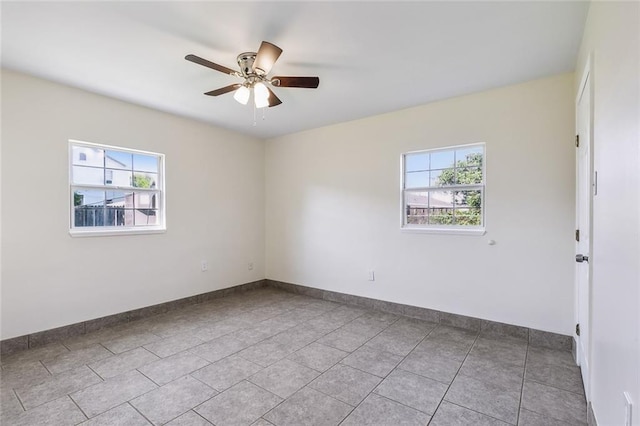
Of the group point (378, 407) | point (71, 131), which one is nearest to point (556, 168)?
point (378, 407)

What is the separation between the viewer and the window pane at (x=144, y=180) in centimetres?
369

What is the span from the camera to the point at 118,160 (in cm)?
354

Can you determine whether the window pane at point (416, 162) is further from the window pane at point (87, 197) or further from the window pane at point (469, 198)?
the window pane at point (87, 197)

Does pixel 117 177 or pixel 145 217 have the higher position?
pixel 117 177

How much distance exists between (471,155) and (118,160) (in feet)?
13.1

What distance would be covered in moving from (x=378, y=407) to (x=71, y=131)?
372cm

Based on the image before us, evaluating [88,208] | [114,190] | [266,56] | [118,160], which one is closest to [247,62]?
[266,56]

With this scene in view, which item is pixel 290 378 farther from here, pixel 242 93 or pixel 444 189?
pixel 444 189

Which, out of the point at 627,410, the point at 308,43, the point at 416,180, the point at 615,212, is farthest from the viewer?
the point at 416,180

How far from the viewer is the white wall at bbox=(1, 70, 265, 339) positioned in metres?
A: 2.75

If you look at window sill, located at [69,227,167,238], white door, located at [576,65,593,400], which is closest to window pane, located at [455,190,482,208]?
white door, located at [576,65,593,400]

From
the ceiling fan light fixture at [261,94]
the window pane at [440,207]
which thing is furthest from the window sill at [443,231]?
the ceiling fan light fixture at [261,94]

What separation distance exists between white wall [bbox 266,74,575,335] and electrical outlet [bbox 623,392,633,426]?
1.99m

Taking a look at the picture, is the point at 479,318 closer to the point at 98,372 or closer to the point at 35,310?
the point at 98,372
